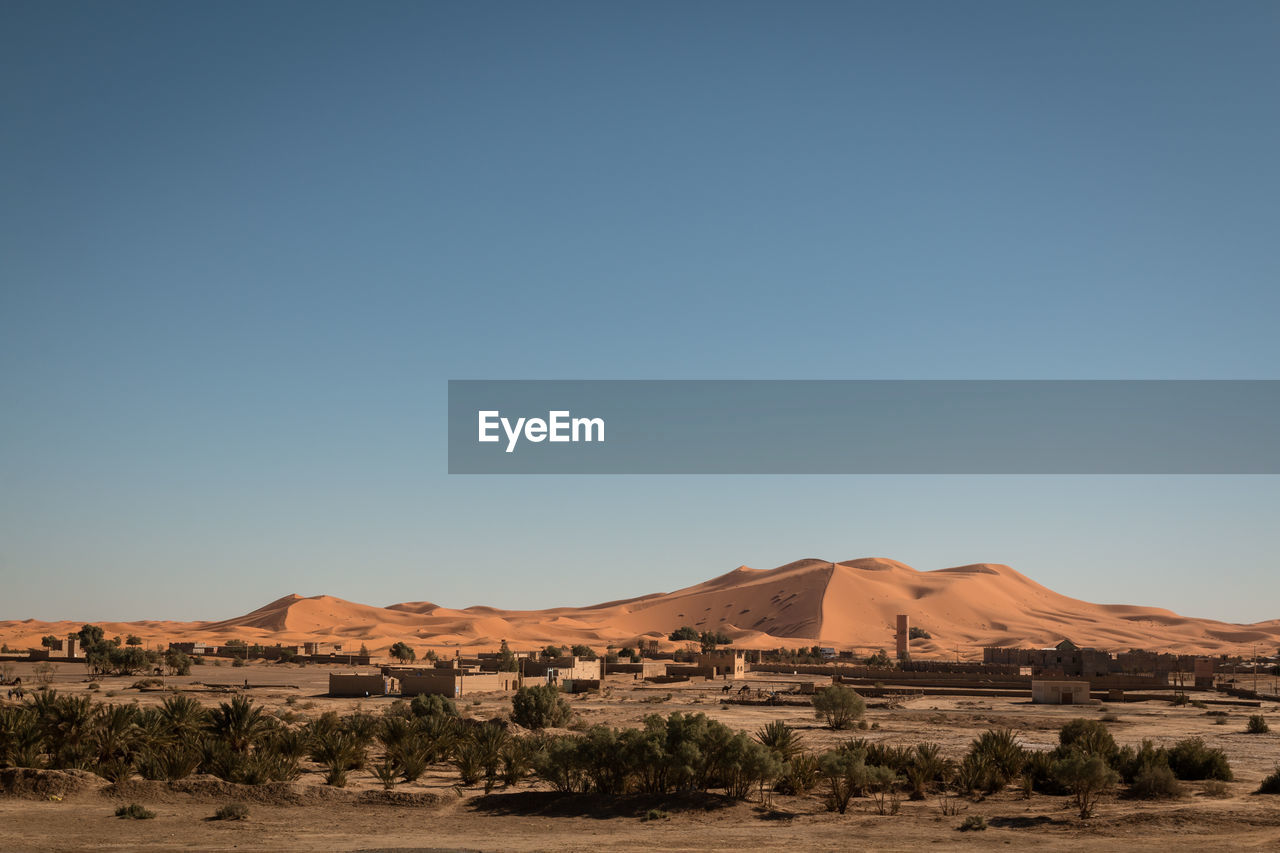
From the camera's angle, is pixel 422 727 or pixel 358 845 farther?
pixel 422 727

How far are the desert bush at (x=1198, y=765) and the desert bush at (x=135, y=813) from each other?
23.4 meters

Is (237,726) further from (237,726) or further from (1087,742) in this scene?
(1087,742)

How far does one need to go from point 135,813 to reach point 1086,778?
1928 cm

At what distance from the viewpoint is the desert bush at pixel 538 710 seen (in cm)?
4253

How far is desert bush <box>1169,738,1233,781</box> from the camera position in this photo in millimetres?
28422

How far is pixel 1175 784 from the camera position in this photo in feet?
83.9

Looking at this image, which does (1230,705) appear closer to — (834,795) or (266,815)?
(834,795)

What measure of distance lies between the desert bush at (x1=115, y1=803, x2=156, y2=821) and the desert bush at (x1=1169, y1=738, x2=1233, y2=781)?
23.4m

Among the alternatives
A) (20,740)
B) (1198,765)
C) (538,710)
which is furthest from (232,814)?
(1198,765)

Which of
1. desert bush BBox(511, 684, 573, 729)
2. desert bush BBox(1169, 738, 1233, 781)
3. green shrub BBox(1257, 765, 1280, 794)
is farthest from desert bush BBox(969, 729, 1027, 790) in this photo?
desert bush BBox(511, 684, 573, 729)

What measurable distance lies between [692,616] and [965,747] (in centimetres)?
16234

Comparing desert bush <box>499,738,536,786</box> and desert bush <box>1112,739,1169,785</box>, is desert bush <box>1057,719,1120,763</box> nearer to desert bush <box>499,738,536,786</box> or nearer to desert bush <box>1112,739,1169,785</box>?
desert bush <box>1112,739,1169,785</box>

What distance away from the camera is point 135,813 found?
22781mm

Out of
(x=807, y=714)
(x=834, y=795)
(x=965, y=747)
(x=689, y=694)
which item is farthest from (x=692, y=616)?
(x=834, y=795)
